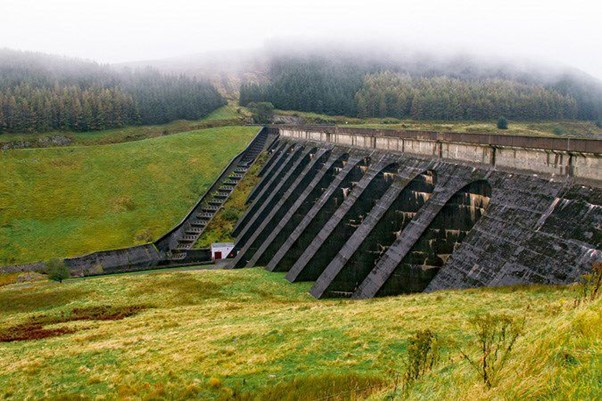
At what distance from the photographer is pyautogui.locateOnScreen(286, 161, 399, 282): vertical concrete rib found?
1184 inches

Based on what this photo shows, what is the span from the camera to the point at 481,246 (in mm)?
19625

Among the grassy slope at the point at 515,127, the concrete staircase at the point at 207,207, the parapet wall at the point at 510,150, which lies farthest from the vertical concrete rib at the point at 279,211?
the grassy slope at the point at 515,127

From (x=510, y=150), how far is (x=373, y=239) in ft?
28.4

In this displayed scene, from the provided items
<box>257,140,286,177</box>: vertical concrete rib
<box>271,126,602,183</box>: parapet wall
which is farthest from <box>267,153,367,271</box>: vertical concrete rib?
<box>257,140,286,177</box>: vertical concrete rib

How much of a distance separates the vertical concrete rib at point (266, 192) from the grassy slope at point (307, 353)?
27738 mm

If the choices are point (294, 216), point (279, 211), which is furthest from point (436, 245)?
point (279, 211)

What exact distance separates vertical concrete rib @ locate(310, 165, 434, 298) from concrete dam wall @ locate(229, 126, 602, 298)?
2.4 inches

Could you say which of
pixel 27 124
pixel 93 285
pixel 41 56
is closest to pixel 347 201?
pixel 93 285

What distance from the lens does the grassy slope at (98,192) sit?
1978 inches

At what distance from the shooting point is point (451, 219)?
22781 millimetres

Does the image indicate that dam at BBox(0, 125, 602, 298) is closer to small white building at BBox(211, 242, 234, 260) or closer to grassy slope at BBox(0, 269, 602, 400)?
small white building at BBox(211, 242, 234, 260)

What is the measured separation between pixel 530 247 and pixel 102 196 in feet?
181

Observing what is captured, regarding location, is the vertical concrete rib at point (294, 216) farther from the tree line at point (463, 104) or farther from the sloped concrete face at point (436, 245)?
the tree line at point (463, 104)

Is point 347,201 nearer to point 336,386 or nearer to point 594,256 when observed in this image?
point 594,256
